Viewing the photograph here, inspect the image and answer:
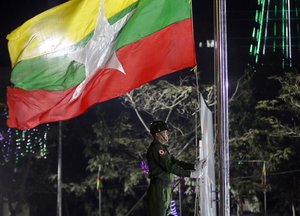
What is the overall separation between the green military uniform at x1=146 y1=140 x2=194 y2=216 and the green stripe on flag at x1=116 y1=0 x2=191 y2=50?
1.26 meters

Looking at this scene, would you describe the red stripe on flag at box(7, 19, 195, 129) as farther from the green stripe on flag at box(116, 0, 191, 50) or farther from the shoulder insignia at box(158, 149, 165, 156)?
the shoulder insignia at box(158, 149, 165, 156)

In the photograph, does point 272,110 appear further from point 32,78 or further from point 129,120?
point 32,78

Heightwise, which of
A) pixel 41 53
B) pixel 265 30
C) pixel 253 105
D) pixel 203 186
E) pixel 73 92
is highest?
pixel 265 30

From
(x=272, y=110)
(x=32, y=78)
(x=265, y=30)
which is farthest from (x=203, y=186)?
(x=265, y=30)

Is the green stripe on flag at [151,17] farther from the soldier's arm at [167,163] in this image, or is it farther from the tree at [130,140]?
the tree at [130,140]

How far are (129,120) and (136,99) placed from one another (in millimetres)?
1839

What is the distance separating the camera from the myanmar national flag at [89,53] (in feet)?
23.1

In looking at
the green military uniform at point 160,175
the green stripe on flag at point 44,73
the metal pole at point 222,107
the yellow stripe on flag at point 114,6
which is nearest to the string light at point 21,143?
the green stripe on flag at point 44,73

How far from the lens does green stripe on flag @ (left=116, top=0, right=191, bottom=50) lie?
7.00m

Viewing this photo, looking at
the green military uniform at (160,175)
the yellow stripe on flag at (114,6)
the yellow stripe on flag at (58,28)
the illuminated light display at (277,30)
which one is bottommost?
the green military uniform at (160,175)

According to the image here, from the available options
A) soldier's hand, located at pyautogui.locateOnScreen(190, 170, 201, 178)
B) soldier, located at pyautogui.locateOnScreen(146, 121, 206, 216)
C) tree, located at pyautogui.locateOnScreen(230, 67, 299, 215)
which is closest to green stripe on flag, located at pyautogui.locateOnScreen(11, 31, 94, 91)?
soldier, located at pyautogui.locateOnScreen(146, 121, 206, 216)

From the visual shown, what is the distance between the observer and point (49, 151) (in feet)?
85.6

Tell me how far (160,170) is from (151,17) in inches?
69.0

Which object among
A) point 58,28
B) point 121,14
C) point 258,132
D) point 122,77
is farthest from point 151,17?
point 258,132
